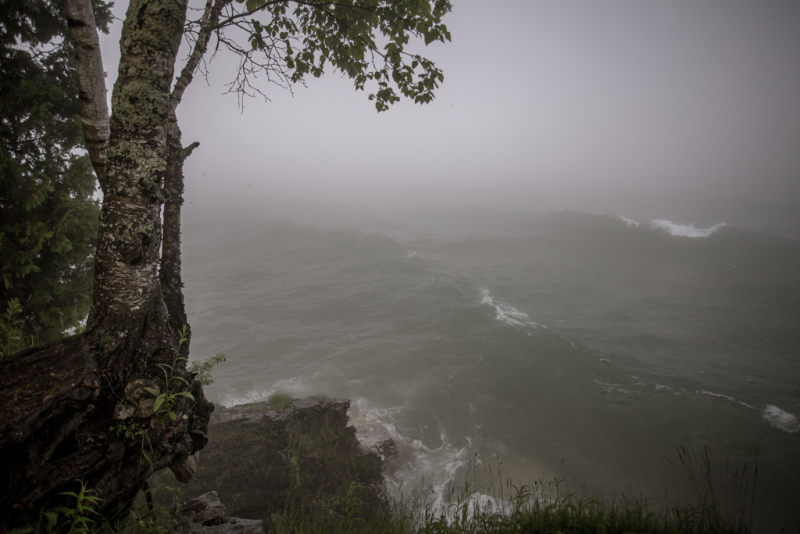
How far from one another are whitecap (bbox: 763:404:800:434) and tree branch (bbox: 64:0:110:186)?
29.4m

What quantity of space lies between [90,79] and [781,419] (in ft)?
101

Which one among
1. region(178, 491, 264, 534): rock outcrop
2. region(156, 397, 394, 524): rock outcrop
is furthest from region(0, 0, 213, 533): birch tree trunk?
region(156, 397, 394, 524): rock outcrop

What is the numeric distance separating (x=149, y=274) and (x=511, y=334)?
26.7 m

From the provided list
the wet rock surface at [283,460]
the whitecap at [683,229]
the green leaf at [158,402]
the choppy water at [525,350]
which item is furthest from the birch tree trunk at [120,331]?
the whitecap at [683,229]

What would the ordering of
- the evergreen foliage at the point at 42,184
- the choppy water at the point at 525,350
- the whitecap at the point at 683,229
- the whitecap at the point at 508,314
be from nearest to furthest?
the evergreen foliage at the point at 42,184, the choppy water at the point at 525,350, the whitecap at the point at 508,314, the whitecap at the point at 683,229

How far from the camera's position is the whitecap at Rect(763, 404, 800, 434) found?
18125 millimetres

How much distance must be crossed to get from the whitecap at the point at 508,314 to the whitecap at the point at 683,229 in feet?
174

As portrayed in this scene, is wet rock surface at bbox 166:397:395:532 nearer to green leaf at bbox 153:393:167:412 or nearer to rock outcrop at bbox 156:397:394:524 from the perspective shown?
rock outcrop at bbox 156:397:394:524

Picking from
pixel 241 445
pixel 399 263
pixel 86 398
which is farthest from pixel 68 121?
pixel 399 263

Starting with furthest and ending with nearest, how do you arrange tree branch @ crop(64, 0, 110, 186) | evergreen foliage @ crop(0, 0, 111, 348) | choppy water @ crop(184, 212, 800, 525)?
choppy water @ crop(184, 212, 800, 525)
evergreen foliage @ crop(0, 0, 111, 348)
tree branch @ crop(64, 0, 110, 186)

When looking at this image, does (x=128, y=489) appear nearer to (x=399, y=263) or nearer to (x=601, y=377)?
(x=601, y=377)

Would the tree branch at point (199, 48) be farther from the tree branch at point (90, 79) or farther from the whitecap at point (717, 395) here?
the whitecap at point (717, 395)

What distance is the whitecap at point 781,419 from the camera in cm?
1812

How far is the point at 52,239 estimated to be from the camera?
5664mm
